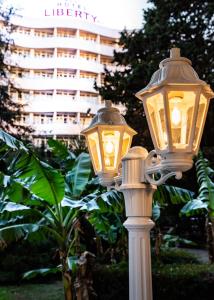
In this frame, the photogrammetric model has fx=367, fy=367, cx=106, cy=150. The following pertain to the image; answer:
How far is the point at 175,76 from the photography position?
2102 millimetres

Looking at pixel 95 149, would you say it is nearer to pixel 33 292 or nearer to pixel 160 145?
pixel 160 145

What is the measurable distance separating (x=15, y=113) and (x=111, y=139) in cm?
1613

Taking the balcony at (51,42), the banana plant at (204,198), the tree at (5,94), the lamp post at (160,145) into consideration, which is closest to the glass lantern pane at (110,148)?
the lamp post at (160,145)

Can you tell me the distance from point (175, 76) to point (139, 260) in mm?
1152

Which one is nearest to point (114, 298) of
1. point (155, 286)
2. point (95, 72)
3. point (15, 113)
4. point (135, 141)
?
point (155, 286)

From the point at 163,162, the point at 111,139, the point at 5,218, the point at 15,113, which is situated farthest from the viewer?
the point at 15,113

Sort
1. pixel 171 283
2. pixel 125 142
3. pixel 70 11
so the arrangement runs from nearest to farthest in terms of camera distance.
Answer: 1. pixel 125 142
2. pixel 171 283
3. pixel 70 11

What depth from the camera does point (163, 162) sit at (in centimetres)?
214

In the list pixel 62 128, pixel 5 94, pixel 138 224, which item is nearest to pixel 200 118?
pixel 138 224

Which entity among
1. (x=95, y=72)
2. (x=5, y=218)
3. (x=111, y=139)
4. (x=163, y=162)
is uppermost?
(x=95, y=72)

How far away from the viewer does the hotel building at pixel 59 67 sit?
3822 cm

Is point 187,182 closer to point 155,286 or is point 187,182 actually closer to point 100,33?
point 155,286

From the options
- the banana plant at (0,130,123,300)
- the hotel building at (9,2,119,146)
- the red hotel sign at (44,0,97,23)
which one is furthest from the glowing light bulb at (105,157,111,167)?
the red hotel sign at (44,0,97,23)

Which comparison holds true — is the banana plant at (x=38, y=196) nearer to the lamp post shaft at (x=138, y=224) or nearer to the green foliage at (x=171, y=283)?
the green foliage at (x=171, y=283)
